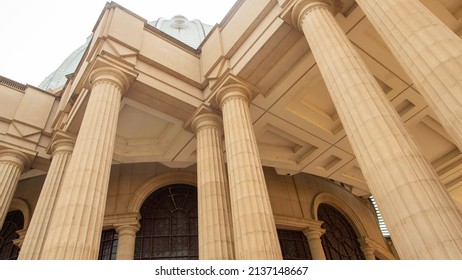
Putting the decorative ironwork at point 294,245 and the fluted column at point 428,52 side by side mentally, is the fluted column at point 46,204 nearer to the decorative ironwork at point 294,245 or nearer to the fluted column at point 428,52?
the decorative ironwork at point 294,245

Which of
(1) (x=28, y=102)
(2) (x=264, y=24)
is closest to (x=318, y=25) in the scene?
(2) (x=264, y=24)

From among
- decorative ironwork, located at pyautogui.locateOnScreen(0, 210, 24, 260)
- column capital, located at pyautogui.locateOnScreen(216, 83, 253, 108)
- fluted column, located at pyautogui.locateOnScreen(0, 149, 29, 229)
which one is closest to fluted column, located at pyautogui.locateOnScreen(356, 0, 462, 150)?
column capital, located at pyautogui.locateOnScreen(216, 83, 253, 108)

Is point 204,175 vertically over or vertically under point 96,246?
over

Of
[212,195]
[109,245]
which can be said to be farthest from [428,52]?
[109,245]

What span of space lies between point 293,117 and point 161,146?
5959 millimetres

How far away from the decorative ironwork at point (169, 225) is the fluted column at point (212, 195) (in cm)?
599

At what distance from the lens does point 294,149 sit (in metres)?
16.0

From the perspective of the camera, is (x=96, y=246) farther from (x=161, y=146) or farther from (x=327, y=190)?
(x=327, y=190)

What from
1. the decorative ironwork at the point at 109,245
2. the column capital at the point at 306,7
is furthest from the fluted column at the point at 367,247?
the column capital at the point at 306,7

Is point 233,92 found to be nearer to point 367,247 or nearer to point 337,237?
point 337,237

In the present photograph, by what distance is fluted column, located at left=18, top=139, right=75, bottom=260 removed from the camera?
10359 mm

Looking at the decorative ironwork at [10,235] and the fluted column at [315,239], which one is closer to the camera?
the decorative ironwork at [10,235]

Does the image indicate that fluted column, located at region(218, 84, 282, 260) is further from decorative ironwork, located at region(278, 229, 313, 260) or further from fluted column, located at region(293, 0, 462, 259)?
decorative ironwork, located at region(278, 229, 313, 260)

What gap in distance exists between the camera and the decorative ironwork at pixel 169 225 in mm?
15164
